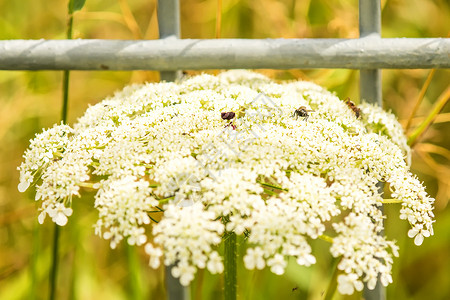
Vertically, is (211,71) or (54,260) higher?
(211,71)

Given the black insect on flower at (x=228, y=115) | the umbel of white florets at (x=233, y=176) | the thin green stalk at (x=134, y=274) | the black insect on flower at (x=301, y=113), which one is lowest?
the thin green stalk at (x=134, y=274)

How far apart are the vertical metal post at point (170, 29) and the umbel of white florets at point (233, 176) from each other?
0.13 m

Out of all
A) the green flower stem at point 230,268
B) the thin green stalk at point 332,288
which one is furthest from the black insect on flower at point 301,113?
the thin green stalk at point 332,288

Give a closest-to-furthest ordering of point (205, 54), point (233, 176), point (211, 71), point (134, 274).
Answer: point (233, 176), point (205, 54), point (134, 274), point (211, 71)

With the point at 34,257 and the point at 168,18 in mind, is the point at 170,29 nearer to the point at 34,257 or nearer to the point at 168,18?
the point at 168,18

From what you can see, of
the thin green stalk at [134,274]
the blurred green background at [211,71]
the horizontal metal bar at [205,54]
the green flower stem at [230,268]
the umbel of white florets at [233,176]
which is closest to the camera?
the umbel of white florets at [233,176]

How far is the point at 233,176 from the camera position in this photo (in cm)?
55

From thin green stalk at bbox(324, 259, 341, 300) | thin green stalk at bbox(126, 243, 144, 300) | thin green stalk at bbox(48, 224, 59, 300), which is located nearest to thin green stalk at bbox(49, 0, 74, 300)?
thin green stalk at bbox(48, 224, 59, 300)

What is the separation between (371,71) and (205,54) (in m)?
0.32

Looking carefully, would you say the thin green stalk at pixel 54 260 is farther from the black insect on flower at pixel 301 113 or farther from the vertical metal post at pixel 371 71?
the vertical metal post at pixel 371 71

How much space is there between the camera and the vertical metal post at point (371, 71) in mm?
837

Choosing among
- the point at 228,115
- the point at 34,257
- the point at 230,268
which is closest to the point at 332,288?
the point at 230,268

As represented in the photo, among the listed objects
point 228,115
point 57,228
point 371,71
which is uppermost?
point 371,71

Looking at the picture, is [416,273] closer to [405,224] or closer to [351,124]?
[405,224]
